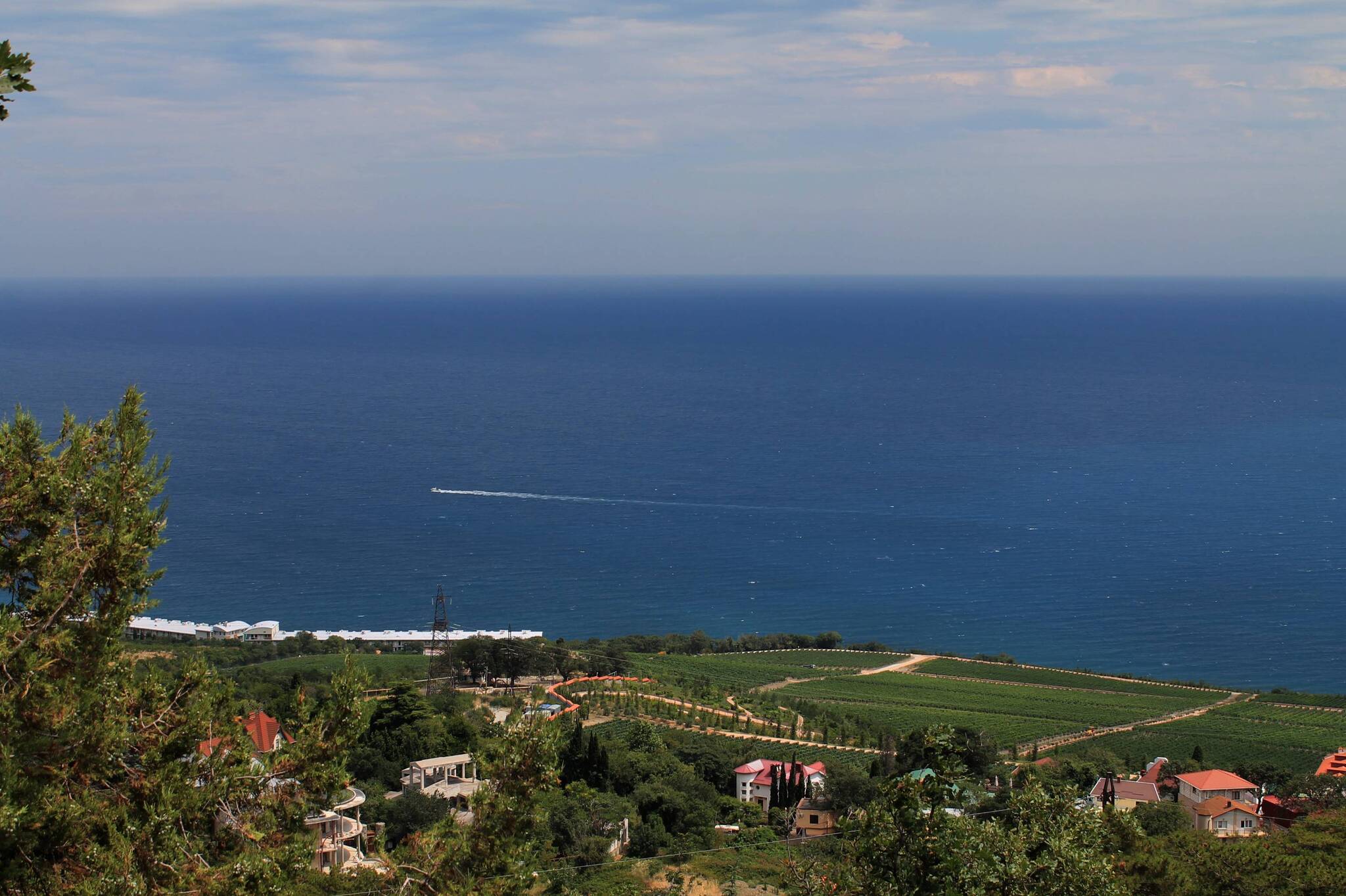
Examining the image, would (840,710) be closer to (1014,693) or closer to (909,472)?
(1014,693)

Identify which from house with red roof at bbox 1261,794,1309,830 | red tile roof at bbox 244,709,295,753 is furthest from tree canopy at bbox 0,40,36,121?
house with red roof at bbox 1261,794,1309,830

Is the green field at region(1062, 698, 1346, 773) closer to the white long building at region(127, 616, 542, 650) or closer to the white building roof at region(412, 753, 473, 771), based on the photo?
the white building roof at region(412, 753, 473, 771)

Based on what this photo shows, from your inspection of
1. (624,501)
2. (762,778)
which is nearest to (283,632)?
(624,501)

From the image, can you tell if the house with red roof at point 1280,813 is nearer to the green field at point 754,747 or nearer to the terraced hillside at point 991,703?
the green field at point 754,747

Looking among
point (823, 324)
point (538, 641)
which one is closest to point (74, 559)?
point (538, 641)

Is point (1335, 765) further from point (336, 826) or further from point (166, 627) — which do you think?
point (166, 627)

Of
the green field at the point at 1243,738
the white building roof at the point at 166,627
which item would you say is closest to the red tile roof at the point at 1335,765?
the green field at the point at 1243,738
